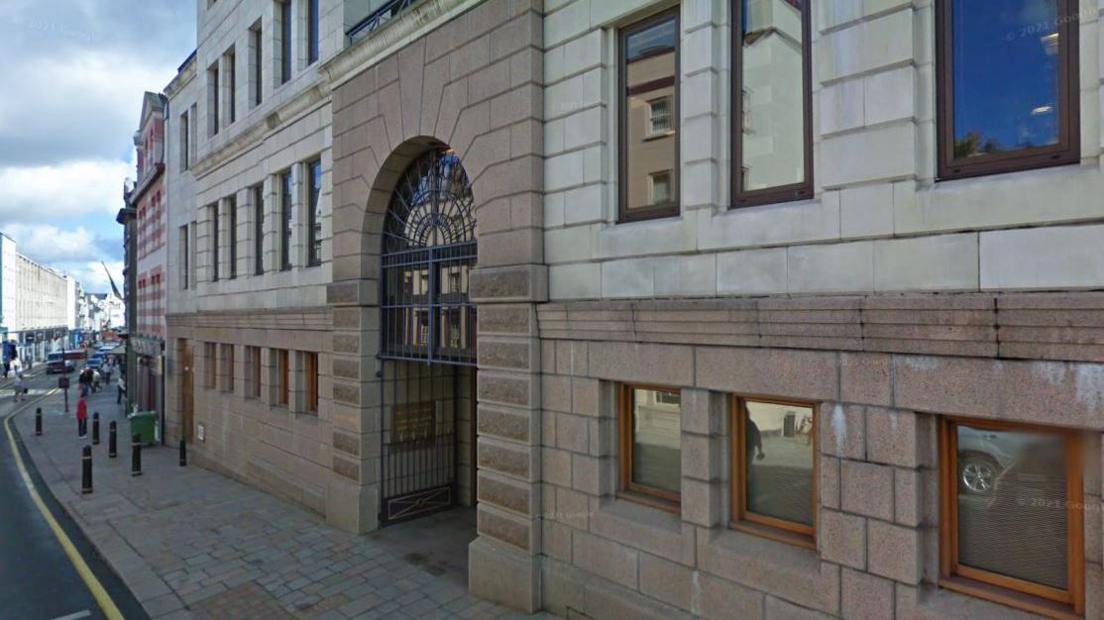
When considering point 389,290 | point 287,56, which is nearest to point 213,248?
point 287,56

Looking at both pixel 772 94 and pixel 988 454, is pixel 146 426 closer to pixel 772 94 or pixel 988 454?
pixel 772 94

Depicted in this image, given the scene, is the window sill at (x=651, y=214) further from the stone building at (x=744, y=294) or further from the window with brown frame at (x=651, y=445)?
the window with brown frame at (x=651, y=445)

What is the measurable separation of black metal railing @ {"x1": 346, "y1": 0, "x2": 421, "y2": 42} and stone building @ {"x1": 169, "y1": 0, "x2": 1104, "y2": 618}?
0.19 m

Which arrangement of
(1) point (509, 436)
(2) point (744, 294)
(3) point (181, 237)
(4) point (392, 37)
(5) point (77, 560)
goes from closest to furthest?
(2) point (744, 294) < (1) point (509, 436) < (4) point (392, 37) < (5) point (77, 560) < (3) point (181, 237)

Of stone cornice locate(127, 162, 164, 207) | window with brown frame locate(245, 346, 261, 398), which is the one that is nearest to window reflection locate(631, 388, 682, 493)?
window with brown frame locate(245, 346, 261, 398)

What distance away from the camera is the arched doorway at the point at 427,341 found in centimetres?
901

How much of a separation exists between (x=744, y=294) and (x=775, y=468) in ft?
5.39

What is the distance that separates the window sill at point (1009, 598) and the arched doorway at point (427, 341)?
5964 millimetres

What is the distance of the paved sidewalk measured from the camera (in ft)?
25.7

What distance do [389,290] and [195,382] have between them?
1105cm

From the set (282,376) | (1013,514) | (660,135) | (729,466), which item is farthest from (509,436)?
(282,376)

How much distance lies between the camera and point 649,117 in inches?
258

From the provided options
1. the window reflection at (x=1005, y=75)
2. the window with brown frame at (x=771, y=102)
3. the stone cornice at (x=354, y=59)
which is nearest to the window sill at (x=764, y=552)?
the window with brown frame at (x=771, y=102)

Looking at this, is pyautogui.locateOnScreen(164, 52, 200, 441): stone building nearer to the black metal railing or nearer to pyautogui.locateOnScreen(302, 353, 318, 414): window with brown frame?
pyautogui.locateOnScreen(302, 353, 318, 414): window with brown frame
